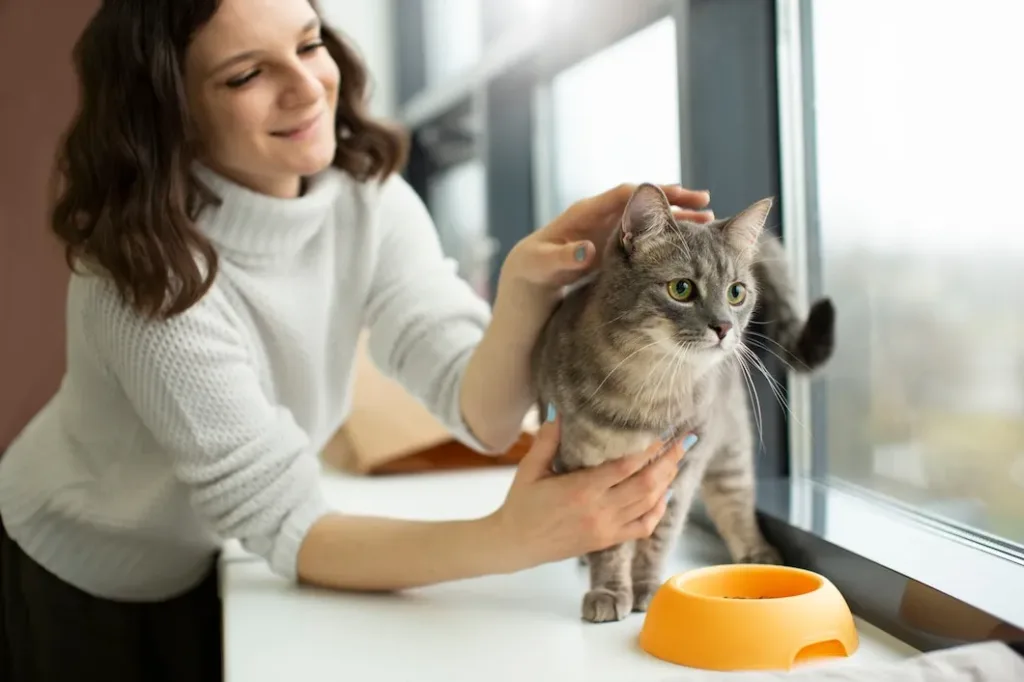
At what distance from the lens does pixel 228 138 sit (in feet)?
4.00

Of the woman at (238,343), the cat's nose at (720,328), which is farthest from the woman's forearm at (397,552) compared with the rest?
the cat's nose at (720,328)

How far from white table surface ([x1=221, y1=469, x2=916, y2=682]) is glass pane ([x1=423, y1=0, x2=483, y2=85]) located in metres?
1.70

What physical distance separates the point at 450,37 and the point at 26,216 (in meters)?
1.27

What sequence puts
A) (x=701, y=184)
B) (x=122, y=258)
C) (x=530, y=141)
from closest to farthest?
(x=122, y=258) → (x=701, y=184) → (x=530, y=141)

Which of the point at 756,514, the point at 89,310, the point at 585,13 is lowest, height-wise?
the point at 756,514

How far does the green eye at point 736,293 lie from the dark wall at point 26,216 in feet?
4.75

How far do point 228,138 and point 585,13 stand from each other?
31.3 inches

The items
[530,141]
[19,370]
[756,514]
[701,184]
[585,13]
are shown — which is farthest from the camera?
[530,141]

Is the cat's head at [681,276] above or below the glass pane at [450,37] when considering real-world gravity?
below

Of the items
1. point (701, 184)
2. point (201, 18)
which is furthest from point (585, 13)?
point (201, 18)

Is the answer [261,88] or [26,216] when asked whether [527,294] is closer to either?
[261,88]

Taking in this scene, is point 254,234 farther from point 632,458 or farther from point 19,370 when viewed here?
point 19,370

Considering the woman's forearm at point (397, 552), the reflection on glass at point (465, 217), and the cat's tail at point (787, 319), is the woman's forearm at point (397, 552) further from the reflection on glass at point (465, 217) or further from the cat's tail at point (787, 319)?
the reflection on glass at point (465, 217)

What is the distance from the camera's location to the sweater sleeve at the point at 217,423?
1.15m
